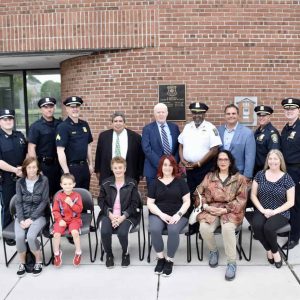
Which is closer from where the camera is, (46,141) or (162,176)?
(162,176)

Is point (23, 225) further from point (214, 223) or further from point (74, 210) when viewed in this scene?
point (214, 223)

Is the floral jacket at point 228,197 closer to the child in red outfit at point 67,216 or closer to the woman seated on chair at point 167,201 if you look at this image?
the woman seated on chair at point 167,201

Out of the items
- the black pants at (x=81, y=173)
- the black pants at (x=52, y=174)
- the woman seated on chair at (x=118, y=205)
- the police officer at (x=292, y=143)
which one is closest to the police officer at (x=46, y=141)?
the black pants at (x=52, y=174)

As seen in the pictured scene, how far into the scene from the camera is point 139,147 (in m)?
5.51

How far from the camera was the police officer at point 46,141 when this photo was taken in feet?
17.1

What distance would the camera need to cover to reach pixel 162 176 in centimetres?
472

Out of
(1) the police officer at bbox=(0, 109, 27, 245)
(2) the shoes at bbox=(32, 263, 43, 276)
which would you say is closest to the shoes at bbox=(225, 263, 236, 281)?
(2) the shoes at bbox=(32, 263, 43, 276)

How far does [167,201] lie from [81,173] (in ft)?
4.32

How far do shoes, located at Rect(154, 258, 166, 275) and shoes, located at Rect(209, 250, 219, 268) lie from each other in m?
0.53

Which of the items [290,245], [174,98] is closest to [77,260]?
[290,245]

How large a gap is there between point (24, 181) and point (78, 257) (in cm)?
110

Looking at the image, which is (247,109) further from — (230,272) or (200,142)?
(230,272)

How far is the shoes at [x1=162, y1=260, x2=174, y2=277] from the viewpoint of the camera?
4340 mm

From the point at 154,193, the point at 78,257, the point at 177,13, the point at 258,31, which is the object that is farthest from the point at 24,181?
the point at 258,31
